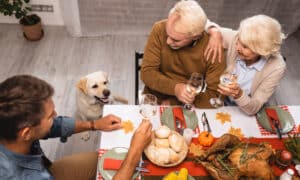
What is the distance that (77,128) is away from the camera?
74.3 inches

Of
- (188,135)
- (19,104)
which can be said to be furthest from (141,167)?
(19,104)

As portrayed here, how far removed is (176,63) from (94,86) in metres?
0.73

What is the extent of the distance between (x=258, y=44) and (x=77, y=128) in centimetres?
122

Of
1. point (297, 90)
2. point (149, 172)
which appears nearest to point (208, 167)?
point (149, 172)

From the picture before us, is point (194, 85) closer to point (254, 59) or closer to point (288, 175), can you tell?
point (254, 59)

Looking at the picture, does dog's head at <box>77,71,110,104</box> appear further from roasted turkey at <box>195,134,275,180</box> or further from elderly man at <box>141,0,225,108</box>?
roasted turkey at <box>195,134,275,180</box>

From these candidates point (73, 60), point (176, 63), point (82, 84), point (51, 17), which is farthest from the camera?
point (51, 17)

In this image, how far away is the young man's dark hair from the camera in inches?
48.5

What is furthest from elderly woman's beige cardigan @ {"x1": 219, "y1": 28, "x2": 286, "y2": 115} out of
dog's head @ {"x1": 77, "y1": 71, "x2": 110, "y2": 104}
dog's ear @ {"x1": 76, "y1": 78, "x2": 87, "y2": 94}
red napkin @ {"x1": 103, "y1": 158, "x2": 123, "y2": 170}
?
dog's ear @ {"x1": 76, "y1": 78, "x2": 87, "y2": 94}

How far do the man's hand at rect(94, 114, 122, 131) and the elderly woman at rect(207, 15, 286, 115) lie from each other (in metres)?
0.63

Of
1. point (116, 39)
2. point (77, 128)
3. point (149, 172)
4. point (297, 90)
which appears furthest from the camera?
point (116, 39)

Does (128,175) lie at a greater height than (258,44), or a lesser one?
lesser

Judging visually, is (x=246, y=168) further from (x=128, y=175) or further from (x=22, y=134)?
(x=22, y=134)

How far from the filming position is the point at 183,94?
196 cm
